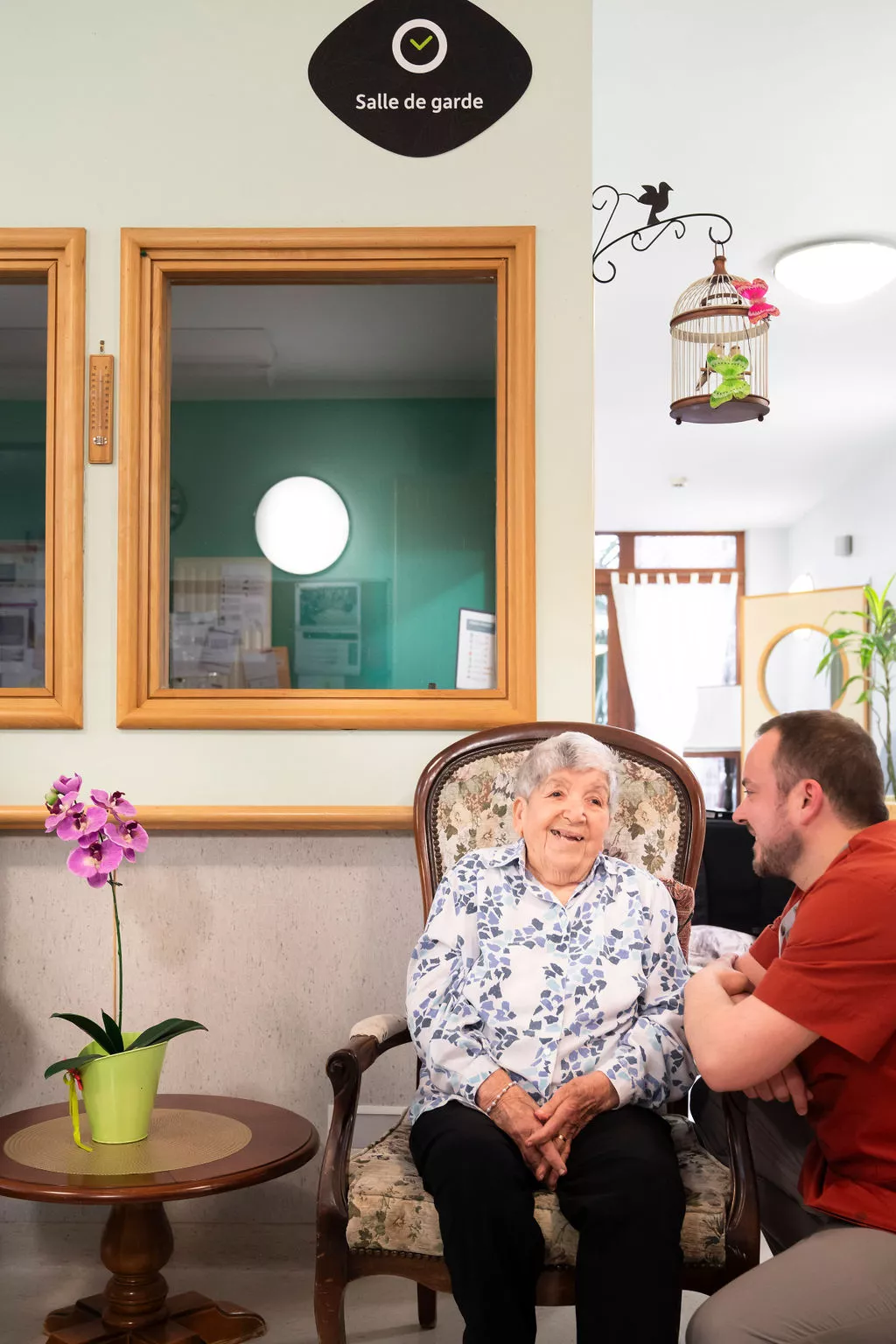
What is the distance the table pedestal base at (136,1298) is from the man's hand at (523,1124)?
27.4 inches

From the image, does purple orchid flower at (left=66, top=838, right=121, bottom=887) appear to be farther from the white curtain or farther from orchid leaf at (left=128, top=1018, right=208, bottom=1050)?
the white curtain

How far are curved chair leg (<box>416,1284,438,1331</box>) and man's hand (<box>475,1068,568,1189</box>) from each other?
0.66 m

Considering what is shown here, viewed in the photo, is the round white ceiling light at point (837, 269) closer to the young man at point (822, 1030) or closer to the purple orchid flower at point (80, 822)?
the young man at point (822, 1030)

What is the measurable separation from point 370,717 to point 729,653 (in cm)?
795

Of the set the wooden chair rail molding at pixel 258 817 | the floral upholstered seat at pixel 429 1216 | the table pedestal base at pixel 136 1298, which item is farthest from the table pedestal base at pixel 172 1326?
the wooden chair rail molding at pixel 258 817

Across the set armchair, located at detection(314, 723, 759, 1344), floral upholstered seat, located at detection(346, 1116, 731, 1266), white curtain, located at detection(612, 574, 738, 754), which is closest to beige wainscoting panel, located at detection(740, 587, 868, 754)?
white curtain, located at detection(612, 574, 738, 754)

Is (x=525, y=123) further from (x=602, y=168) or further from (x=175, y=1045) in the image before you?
(x=175, y=1045)

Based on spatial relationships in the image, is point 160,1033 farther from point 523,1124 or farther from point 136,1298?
point 523,1124

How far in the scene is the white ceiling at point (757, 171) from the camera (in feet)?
9.68

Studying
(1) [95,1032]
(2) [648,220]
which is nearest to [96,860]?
(1) [95,1032]

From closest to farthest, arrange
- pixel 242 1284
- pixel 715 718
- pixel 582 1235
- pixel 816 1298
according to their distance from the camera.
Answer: pixel 816 1298 < pixel 582 1235 < pixel 242 1284 < pixel 715 718

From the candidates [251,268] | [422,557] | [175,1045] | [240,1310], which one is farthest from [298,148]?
[240,1310]

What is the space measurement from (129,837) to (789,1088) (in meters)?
1.20

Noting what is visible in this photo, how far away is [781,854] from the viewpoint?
70.1 inches
